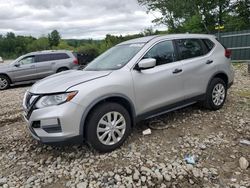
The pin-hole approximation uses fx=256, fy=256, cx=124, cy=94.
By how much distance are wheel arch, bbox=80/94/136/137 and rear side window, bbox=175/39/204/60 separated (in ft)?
4.74

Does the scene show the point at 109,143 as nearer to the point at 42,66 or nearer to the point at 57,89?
the point at 57,89

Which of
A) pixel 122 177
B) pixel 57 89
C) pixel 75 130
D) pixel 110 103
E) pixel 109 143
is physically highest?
pixel 57 89

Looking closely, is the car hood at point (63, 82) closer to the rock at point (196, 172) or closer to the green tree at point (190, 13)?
the rock at point (196, 172)

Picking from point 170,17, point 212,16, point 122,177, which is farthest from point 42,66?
point 212,16

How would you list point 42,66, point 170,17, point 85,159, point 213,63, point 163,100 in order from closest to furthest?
point 85,159, point 163,100, point 213,63, point 42,66, point 170,17

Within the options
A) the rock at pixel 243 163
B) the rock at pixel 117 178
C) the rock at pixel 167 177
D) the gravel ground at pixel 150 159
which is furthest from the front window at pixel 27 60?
the rock at pixel 243 163

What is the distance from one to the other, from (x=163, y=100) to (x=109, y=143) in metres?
1.20

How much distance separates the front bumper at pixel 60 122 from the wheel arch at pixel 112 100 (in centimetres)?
7

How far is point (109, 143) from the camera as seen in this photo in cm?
372

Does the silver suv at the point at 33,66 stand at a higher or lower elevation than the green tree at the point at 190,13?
lower

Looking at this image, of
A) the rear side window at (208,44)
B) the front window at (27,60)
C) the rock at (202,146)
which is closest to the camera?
the rock at (202,146)

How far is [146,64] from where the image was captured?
12.7ft

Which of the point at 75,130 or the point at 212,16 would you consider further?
the point at 212,16

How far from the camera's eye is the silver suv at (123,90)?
11.2 ft
